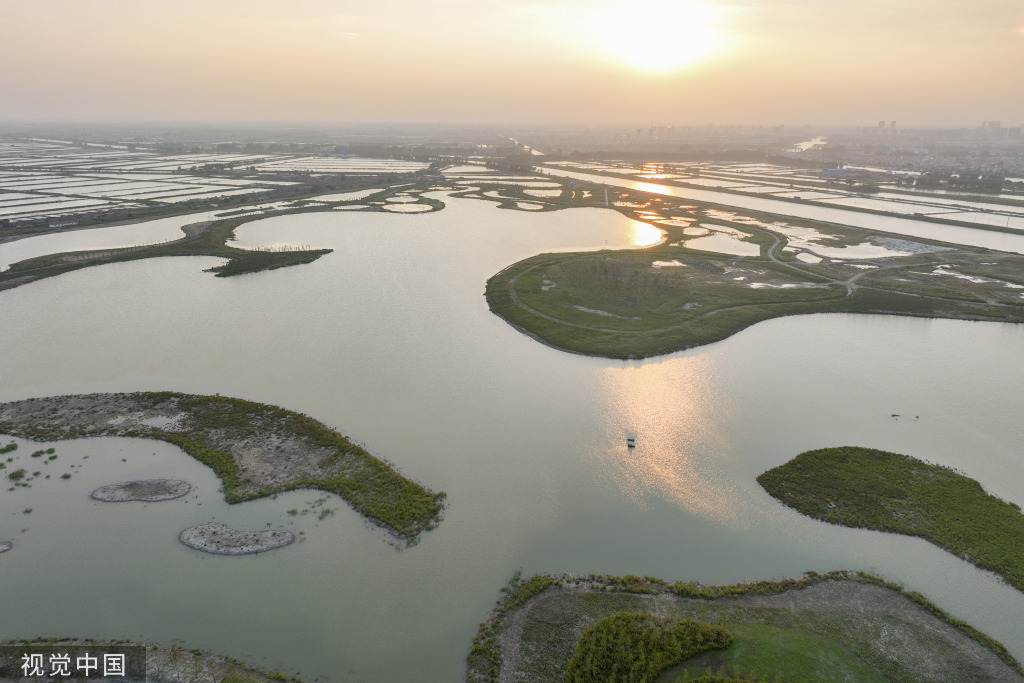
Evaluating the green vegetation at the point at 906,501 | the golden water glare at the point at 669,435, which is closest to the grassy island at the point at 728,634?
the green vegetation at the point at 906,501

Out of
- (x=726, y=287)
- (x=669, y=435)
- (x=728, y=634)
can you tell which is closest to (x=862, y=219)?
(x=726, y=287)

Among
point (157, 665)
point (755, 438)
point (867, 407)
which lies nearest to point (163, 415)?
point (157, 665)

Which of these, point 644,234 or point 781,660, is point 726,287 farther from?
point 781,660

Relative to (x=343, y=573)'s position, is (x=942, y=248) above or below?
above

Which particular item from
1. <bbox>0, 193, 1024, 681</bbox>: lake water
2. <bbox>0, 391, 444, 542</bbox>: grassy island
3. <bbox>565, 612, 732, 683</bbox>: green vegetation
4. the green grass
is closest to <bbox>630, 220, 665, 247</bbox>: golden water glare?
<bbox>0, 193, 1024, 681</bbox>: lake water

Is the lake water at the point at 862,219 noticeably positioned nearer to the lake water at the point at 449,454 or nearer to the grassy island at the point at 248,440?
the lake water at the point at 449,454

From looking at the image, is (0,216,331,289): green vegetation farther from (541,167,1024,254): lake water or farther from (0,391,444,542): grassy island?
(541,167,1024,254): lake water

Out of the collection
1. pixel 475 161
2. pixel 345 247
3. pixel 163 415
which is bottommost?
pixel 163 415

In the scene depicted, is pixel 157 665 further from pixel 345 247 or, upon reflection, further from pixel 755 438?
pixel 345 247
